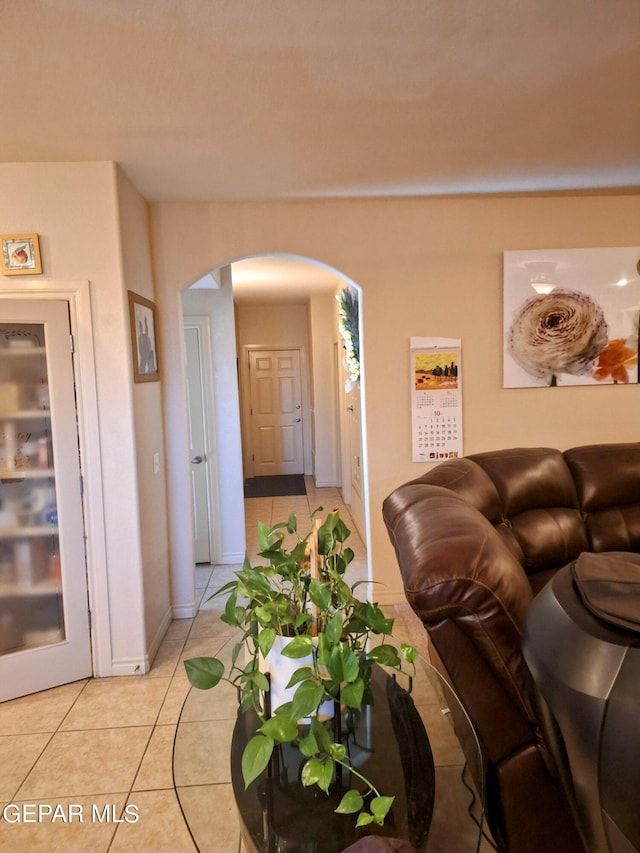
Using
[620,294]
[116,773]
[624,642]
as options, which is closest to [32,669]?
[116,773]

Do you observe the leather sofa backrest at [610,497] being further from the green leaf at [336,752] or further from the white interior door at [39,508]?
the white interior door at [39,508]

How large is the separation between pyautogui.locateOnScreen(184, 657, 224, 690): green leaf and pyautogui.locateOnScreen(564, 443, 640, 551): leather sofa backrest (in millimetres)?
1779

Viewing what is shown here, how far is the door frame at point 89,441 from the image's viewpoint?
247 cm

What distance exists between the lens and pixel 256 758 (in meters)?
0.99

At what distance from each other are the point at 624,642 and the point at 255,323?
7235mm

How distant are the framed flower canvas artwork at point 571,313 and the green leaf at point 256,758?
2702 mm

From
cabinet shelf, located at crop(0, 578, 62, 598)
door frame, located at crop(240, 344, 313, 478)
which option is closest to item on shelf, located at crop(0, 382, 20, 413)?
cabinet shelf, located at crop(0, 578, 62, 598)

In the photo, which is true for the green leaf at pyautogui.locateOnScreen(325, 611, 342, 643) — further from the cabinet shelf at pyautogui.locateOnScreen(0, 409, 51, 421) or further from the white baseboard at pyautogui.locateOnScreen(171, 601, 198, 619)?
Result: the white baseboard at pyautogui.locateOnScreen(171, 601, 198, 619)

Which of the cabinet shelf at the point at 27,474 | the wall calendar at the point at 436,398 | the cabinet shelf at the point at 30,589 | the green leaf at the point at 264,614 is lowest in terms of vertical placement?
the cabinet shelf at the point at 30,589

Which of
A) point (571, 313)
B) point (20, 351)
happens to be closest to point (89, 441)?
point (20, 351)

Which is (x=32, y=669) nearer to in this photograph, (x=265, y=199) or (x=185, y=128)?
(x=185, y=128)

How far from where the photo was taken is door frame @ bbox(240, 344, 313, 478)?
7652 millimetres

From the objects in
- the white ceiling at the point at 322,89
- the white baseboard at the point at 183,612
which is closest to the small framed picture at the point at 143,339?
the white ceiling at the point at 322,89

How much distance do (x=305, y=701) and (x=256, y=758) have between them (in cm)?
14
